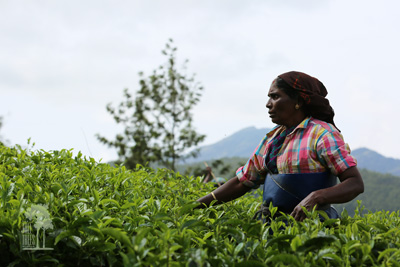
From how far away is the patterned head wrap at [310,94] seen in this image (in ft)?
11.1

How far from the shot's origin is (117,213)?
2.71 m

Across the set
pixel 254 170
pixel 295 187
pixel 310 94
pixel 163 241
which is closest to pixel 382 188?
pixel 254 170

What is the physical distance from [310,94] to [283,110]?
23 centimetres

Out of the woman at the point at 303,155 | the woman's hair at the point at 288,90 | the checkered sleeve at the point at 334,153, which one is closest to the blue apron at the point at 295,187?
the woman at the point at 303,155

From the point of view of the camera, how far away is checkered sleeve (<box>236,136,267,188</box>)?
12.0 ft

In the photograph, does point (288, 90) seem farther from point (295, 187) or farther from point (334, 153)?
point (295, 187)

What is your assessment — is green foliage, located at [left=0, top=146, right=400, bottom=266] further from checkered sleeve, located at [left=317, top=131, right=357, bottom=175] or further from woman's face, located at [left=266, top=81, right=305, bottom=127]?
woman's face, located at [left=266, top=81, right=305, bottom=127]

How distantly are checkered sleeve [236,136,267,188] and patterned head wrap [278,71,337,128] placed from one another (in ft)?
1.59

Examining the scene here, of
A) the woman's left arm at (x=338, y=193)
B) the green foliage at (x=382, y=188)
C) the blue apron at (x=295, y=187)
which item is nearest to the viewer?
the woman's left arm at (x=338, y=193)

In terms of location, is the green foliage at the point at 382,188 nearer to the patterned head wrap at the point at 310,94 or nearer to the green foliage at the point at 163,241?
the patterned head wrap at the point at 310,94

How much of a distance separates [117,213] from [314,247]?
1.18 m

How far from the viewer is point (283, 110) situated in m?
3.43

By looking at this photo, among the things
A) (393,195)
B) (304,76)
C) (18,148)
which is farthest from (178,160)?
(393,195)

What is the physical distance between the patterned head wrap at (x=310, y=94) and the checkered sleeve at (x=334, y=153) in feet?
0.82
